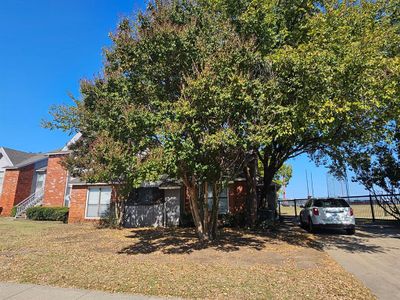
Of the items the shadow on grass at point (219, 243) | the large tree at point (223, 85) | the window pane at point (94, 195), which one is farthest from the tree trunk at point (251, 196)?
the window pane at point (94, 195)

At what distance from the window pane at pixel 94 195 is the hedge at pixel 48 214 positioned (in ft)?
10.8

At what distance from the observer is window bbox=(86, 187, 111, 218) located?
71.4 feet

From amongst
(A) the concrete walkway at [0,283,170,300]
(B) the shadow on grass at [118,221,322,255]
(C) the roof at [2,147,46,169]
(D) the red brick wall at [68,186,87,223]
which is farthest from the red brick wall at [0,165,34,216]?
(A) the concrete walkway at [0,283,170,300]

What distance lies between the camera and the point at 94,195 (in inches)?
874

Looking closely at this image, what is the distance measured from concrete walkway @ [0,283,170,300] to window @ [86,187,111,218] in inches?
612

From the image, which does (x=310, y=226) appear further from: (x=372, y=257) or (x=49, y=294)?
(x=49, y=294)

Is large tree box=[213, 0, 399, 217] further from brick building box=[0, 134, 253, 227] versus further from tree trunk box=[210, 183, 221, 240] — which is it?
brick building box=[0, 134, 253, 227]

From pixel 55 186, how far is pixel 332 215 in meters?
23.7

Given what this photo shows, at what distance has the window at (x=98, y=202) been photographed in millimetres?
21775

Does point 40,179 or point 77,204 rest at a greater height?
point 40,179

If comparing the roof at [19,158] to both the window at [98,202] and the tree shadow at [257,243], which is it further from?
the tree shadow at [257,243]

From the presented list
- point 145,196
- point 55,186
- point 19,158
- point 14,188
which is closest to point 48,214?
point 55,186

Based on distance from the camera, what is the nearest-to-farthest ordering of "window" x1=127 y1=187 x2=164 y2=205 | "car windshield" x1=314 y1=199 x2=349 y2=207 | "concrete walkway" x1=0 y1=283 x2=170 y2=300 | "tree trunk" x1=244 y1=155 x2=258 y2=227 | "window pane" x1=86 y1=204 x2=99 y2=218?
"concrete walkway" x1=0 y1=283 x2=170 y2=300, "car windshield" x1=314 y1=199 x2=349 y2=207, "tree trunk" x1=244 y1=155 x2=258 y2=227, "window" x1=127 y1=187 x2=164 y2=205, "window pane" x1=86 y1=204 x2=99 y2=218

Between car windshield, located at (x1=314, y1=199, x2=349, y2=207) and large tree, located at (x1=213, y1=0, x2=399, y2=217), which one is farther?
car windshield, located at (x1=314, y1=199, x2=349, y2=207)
